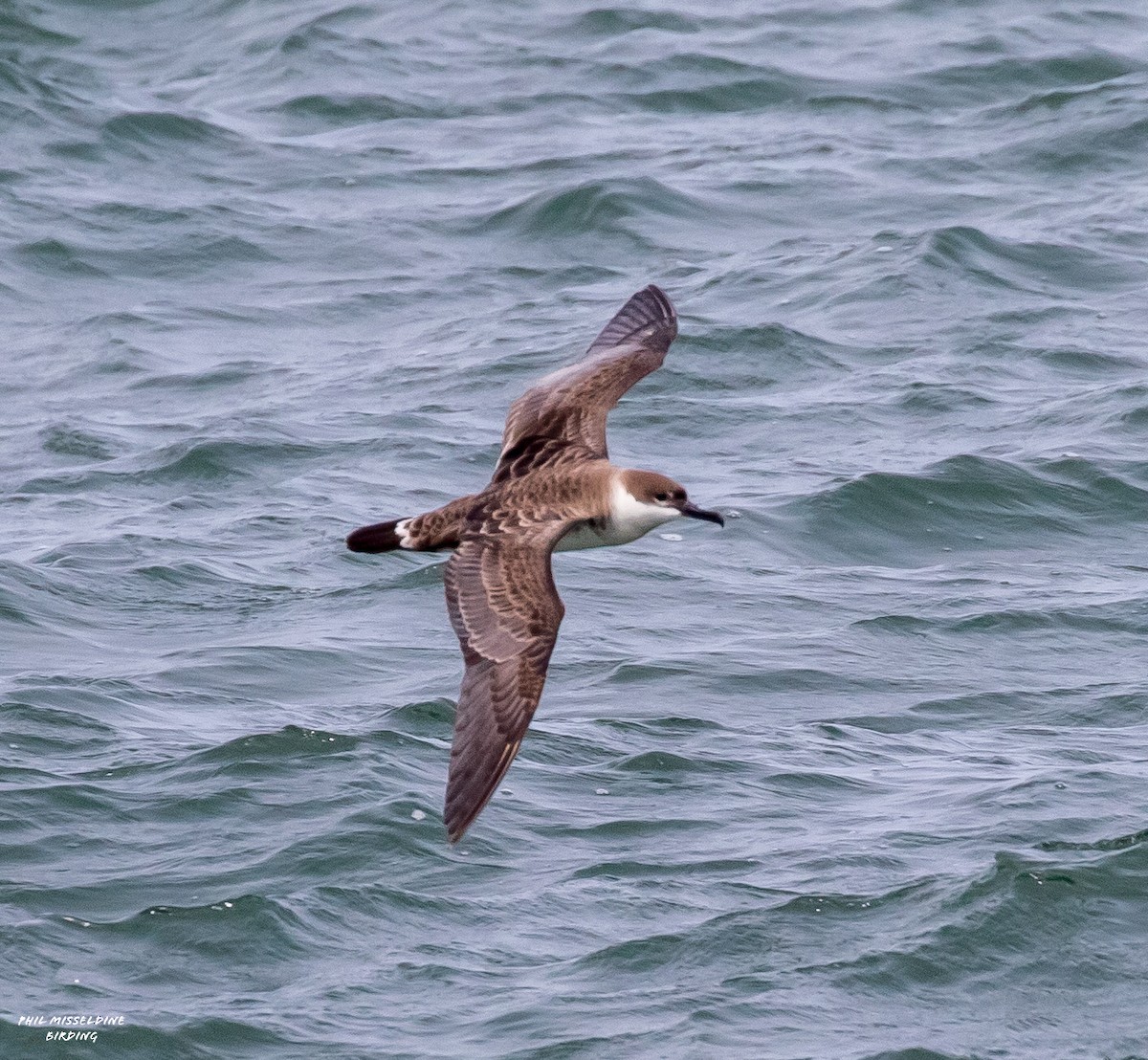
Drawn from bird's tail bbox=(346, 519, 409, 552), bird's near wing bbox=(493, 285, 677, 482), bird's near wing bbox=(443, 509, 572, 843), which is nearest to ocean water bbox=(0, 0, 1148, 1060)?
bird's near wing bbox=(443, 509, 572, 843)

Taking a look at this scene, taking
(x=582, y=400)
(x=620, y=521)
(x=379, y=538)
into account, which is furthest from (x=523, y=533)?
(x=582, y=400)

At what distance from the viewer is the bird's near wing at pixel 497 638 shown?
23.5 feet

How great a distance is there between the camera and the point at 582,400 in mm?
8781

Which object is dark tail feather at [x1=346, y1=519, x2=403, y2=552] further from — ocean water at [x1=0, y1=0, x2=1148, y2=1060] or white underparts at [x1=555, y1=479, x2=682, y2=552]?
ocean water at [x1=0, y1=0, x2=1148, y2=1060]

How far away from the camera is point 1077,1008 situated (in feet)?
25.0

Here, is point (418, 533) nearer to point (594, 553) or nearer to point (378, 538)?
point (378, 538)

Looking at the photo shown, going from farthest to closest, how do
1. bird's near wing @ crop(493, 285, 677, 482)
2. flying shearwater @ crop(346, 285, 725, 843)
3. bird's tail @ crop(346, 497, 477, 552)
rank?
bird's near wing @ crop(493, 285, 677, 482) → bird's tail @ crop(346, 497, 477, 552) → flying shearwater @ crop(346, 285, 725, 843)

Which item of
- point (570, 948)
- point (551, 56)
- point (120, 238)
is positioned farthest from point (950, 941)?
point (551, 56)

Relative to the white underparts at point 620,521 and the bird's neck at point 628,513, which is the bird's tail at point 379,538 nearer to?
the white underparts at point 620,521

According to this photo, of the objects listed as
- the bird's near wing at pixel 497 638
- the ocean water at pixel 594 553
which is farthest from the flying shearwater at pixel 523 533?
the ocean water at pixel 594 553

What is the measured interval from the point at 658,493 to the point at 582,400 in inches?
33.6

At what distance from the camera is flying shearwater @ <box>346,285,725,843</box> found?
23.9ft

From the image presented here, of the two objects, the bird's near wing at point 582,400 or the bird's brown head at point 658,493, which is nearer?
the bird's brown head at point 658,493

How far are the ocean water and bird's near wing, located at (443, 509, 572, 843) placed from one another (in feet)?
2.61
